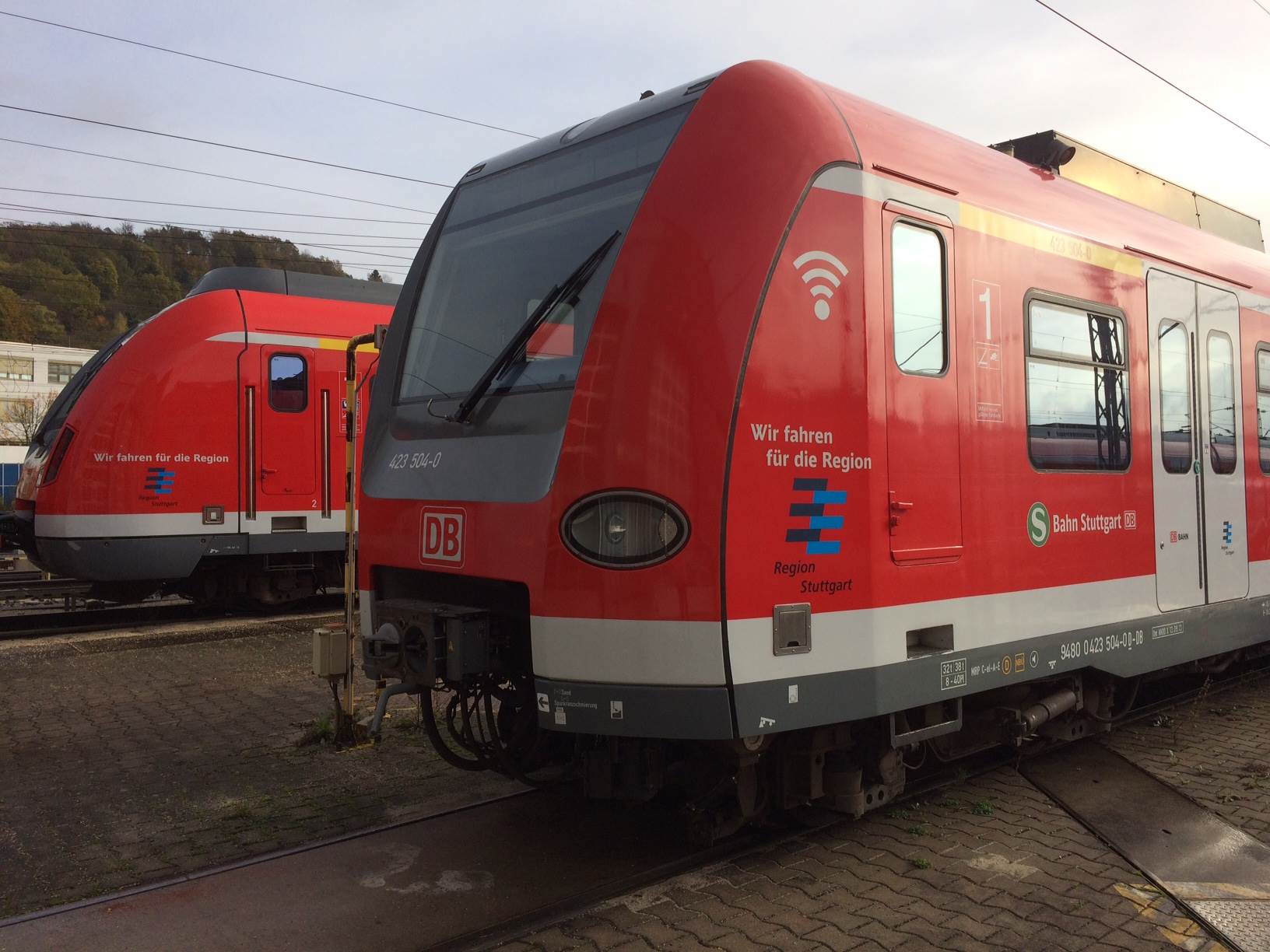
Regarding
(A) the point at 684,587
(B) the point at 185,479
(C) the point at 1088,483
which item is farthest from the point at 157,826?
(B) the point at 185,479

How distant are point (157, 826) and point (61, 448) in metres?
6.26

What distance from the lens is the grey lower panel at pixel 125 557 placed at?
32.6ft

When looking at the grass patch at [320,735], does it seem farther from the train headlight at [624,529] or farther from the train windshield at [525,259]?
the train headlight at [624,529]

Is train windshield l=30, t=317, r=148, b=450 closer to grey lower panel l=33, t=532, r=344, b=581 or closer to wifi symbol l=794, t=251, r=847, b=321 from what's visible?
grey lower panel l=33, t=532, r=344, b=581

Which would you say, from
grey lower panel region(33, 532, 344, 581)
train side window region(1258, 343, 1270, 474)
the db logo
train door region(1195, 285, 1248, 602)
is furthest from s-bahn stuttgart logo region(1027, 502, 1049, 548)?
grey lower panel region(33, 532, 344, 581)

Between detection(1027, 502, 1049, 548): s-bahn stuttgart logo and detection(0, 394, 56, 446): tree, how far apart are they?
5048cm

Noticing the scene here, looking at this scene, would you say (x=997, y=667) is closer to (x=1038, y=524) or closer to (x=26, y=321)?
(x=1038, y=524)

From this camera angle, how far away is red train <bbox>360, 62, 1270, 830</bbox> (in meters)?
3.77

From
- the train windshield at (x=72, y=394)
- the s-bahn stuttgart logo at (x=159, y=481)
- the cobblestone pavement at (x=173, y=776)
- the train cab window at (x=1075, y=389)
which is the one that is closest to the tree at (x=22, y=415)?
the train windshield at (x=72, y=394)

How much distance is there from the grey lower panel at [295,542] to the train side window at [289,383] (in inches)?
51.5

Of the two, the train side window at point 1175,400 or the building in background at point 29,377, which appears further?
the building in background at point 29,377

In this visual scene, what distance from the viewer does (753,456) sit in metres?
3.80

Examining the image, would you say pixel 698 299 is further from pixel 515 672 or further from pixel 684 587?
pixel 515 672

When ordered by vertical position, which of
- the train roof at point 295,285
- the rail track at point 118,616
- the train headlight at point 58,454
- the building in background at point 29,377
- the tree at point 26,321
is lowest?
the rail track at point 118,616
